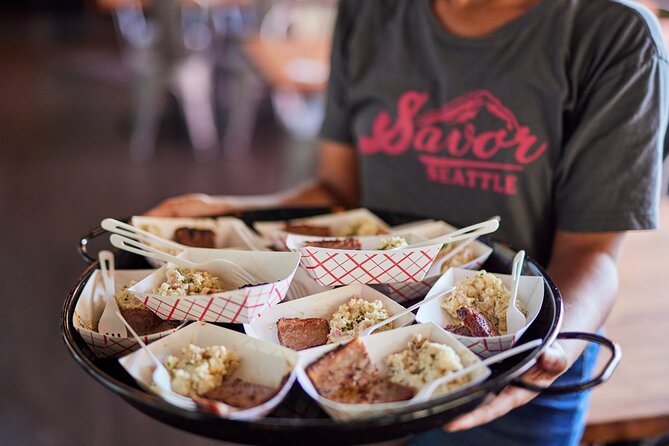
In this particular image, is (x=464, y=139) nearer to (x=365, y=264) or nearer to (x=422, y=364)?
(x=365, y=264)

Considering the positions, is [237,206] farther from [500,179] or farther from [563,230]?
[563,230]

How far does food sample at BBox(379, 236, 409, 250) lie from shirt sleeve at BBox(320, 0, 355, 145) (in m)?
0.47

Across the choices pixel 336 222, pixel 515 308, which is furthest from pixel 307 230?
pixel 515 308

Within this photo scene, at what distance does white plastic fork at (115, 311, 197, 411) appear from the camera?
714 millimetres

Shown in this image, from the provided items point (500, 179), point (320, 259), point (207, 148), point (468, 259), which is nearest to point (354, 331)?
point (320, 259)

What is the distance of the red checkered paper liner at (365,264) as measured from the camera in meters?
0.89

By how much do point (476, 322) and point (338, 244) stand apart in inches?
9.7

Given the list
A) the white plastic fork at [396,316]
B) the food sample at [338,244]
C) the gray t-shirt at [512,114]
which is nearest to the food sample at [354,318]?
the white plastic fork at [396,316]

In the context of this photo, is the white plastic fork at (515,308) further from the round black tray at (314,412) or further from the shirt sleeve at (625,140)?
A: the shirt sleeve at (625,140)

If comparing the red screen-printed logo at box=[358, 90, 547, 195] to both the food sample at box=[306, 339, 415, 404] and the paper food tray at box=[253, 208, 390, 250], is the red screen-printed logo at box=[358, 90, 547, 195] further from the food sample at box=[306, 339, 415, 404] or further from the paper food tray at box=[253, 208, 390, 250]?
the food sample at box=[306, 339, 415, 404]

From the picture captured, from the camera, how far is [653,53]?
1.02 metres

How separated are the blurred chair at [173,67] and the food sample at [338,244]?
9.78 feet

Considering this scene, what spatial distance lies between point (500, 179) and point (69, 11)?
7.39 meters

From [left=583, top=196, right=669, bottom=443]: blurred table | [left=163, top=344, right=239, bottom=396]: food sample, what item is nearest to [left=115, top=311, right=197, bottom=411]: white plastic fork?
[left=163, top=344, right=239, bottom=396]: food sample
